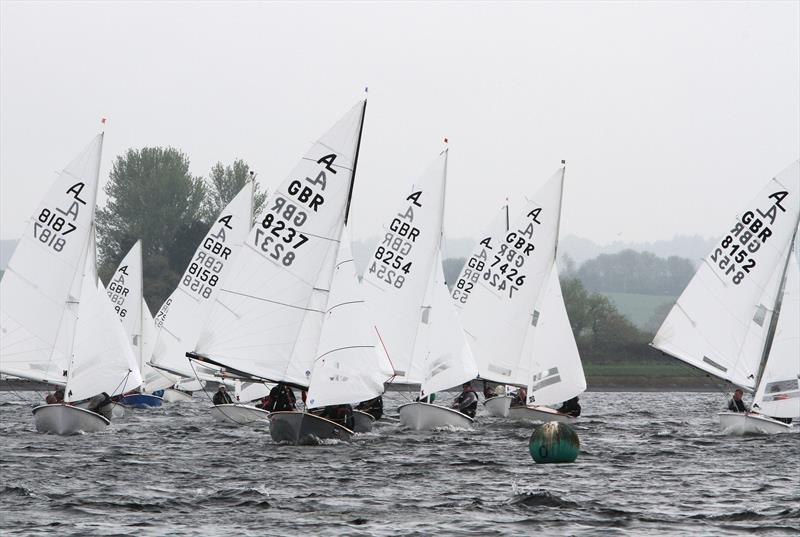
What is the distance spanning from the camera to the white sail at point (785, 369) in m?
35.3

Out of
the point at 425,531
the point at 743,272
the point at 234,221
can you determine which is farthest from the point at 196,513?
the point at 234,221

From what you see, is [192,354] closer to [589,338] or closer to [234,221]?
[234,221]

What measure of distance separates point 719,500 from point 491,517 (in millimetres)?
4582

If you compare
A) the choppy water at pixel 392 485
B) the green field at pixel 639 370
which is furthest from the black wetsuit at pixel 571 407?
the green field at pixel 639 370

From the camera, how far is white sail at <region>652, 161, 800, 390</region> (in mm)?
38125

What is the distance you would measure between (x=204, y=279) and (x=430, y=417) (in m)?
15.5

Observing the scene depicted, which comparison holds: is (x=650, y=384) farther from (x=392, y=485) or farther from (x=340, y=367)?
(x=392, y=485)

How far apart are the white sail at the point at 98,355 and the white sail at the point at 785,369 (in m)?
17.0

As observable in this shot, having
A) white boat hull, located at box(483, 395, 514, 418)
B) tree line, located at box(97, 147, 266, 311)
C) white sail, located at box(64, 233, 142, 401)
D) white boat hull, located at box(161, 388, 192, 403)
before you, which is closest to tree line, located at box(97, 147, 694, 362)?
tree line, located at box(97, 147, 266, 311)

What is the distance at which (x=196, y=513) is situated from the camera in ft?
67.6

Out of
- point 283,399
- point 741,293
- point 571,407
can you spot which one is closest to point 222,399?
point 283,399

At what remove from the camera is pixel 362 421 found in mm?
36500

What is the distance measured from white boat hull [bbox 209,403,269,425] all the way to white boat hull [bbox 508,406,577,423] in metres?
7.61

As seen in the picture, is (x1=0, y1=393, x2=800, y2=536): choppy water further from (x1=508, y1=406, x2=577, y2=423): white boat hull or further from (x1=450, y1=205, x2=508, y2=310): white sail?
(x1=450, y1=205, x2=508, y2=310): white sail
